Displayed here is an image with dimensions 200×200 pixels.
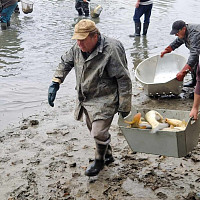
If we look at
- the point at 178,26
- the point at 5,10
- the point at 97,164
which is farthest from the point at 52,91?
the point at 5,10

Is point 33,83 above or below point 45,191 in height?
below

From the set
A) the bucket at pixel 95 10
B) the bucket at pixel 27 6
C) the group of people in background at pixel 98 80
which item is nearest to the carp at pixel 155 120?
the group of people in background at pixel 98 80

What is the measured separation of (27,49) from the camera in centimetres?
1065

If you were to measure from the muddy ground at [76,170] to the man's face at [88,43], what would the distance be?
5.25 ft

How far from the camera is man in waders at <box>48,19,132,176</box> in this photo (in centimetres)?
399

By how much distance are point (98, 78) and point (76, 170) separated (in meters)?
1.30

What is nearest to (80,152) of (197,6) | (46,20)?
(46,20)

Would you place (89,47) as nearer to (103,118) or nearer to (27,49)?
(103,118)

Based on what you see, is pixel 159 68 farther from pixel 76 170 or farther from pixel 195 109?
pixel 195 109

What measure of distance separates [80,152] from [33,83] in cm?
329

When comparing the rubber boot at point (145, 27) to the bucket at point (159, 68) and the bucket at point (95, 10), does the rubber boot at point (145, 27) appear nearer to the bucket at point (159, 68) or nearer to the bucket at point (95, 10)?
the bucket at point (95, 10)

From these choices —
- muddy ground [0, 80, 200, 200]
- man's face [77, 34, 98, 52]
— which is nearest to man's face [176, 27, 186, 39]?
muddy ground [0, 80, 200, 200]

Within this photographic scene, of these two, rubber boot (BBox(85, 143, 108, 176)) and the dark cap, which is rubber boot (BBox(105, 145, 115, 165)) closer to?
rubber boot (BBox(85, 143, 108, 176))

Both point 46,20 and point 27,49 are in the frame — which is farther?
point 46,20
